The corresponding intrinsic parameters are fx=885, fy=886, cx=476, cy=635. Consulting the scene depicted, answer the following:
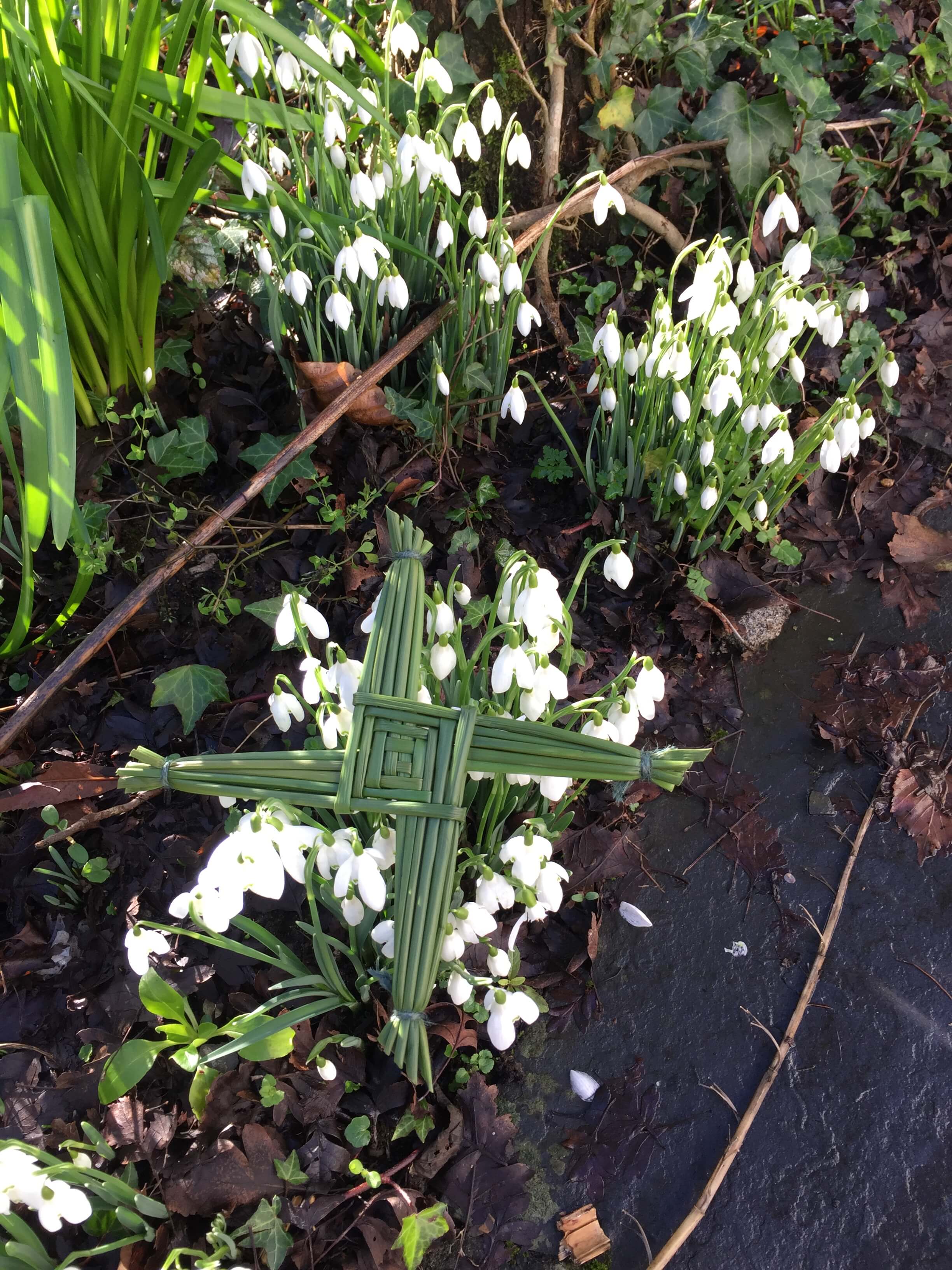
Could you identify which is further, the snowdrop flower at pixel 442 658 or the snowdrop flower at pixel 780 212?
the snowdrop flower at pixel 780 212

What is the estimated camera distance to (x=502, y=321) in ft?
6.91

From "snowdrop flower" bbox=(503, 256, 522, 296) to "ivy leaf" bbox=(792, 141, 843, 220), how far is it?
1.03 metres

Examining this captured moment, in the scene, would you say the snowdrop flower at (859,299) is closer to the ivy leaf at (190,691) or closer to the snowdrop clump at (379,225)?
the snowdrop clump at (379,225)

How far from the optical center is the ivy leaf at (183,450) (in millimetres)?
1916

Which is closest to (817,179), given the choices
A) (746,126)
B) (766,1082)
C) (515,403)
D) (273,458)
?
(746,126)

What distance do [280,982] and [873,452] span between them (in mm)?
1835

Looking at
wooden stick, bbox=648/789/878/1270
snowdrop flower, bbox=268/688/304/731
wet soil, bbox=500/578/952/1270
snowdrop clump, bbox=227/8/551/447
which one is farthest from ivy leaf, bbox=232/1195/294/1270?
snowdrop clump, bbox=227/8/551/447

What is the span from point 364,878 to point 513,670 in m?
0.31

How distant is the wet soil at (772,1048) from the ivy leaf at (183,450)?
4.01 feet

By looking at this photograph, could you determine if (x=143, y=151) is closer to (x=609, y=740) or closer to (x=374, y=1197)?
(x=609, y=740)

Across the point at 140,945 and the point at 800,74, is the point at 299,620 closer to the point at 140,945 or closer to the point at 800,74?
the point at 140,945

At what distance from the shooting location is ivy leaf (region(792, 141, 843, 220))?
2.31 metres

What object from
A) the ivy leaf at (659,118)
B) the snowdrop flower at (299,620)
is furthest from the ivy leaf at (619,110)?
the snowdrop flower at (299,620)

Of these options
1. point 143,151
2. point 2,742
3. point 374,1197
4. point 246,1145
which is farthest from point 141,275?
point 374,1197
